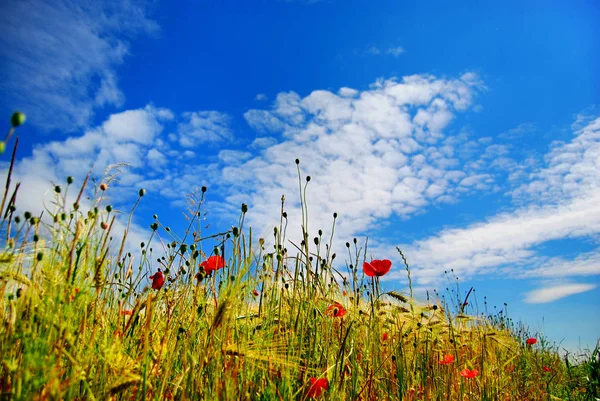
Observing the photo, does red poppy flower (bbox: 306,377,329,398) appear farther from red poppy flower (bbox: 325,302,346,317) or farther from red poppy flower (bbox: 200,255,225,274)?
red poppy flower (bbox: 200,255,225,274)

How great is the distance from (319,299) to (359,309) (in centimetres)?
53

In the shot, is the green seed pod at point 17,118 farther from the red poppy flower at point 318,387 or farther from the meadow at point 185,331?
the red poppy flower at point 318,387

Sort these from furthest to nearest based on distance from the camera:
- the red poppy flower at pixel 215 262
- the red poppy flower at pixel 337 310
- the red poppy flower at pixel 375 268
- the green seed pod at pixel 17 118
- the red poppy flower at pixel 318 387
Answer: the red poppy flower at pixel 375 268 → the red poppy flower at pixel 337 310 → the red poppy flower at pixel 215 262 → the red poppy flower at pixel 318 387 → the green seed pod at pixel 17 118

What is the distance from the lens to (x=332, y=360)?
219cm

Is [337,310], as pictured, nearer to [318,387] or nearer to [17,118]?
[318,387]

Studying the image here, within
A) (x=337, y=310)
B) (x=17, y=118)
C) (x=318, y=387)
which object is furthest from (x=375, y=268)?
(x=17, y=118)

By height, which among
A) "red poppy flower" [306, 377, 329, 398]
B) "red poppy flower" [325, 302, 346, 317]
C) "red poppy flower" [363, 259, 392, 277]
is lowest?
"red poppy flower" [306, 377, 329, 398]

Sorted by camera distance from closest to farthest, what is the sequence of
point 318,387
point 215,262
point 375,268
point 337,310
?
point 318,387, point 215,262, point 337,310, point 375,268

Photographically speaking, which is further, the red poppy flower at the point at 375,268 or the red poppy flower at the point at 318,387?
the red poppy flower at the point at 375,268

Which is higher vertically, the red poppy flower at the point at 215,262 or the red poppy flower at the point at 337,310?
the red poppy flower at the point at 215,262

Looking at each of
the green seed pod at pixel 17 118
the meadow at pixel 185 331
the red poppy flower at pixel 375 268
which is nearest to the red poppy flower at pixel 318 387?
the meadow at pixel 185 331

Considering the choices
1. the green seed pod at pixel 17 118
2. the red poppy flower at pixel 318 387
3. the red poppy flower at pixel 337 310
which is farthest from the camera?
the red poppy flower at pixel 337 310

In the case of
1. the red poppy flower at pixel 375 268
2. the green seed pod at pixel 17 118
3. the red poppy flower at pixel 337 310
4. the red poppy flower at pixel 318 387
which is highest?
the red poppy flower at pixel 375 268

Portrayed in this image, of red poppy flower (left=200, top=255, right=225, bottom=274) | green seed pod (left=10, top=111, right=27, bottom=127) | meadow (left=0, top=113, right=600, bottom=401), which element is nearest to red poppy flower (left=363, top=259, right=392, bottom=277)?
meadow (left=0, top=113, right=600, bottom=401)
